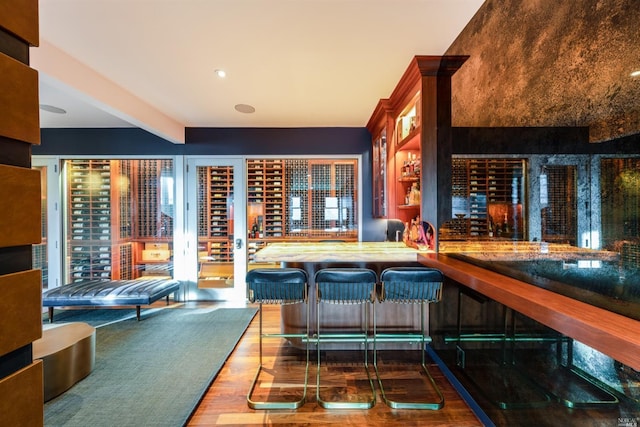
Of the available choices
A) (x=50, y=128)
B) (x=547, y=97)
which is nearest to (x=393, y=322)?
(x=547, y=97)

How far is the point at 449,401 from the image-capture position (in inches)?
79.3

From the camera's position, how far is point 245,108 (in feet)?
11.5

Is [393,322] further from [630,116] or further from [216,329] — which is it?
[630,116]

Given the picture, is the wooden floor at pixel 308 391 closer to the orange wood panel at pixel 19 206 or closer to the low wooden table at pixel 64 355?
A: the low wooden table at pixel 64 355

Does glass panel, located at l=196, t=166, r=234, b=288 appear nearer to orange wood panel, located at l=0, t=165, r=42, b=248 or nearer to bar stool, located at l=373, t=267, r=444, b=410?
bar stool, located at l=373, t=267, r=444, b=410

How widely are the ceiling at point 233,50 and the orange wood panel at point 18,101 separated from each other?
1.51 meters

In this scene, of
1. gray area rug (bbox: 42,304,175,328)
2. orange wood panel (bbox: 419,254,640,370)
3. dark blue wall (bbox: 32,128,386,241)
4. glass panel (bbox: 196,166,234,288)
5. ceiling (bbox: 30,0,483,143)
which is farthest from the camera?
glass panel (bbox: 196,166,234,288)

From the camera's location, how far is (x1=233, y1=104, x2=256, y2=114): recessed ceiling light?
3.45 meters

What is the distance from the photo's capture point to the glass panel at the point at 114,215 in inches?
171

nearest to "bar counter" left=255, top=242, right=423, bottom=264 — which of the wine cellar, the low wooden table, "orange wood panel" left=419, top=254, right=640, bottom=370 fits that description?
"orange wood panel" left=419, top=254, right=640, bottom=370

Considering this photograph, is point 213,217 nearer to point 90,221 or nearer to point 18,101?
point 90,221

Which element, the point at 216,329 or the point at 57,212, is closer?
the point at 216,329

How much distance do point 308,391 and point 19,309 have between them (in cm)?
197

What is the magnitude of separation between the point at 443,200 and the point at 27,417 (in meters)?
2.32
